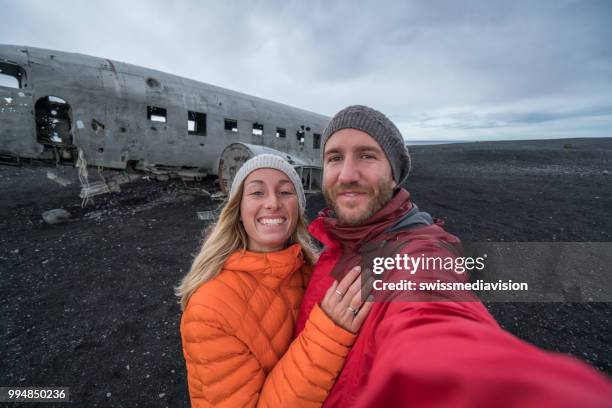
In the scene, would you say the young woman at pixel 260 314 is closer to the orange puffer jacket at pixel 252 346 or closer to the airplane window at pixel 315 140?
the orange puffer jacket at pixel 252 346

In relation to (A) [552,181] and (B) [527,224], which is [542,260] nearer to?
(B) [527,224]

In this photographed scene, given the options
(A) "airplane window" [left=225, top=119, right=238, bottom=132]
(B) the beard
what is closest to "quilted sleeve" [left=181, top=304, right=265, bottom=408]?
(B) the beard

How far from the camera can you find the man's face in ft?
6.85

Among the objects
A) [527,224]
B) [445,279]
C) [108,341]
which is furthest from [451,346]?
[527,224]

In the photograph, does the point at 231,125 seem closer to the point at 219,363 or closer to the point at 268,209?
the point at 268,209

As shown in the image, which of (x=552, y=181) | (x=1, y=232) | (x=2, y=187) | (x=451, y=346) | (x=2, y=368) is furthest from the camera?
(x=552, y=181)

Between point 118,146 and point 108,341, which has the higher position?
point 118,146

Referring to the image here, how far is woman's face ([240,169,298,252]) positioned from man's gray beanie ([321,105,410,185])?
0.77 meters

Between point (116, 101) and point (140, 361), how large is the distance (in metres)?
9.47

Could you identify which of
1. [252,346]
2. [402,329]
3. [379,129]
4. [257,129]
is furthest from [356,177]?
[257,129]

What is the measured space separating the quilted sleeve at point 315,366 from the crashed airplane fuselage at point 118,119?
8.79m

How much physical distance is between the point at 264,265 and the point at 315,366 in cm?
83

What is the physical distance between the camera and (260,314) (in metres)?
1.88

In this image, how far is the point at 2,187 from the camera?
44.1ft
